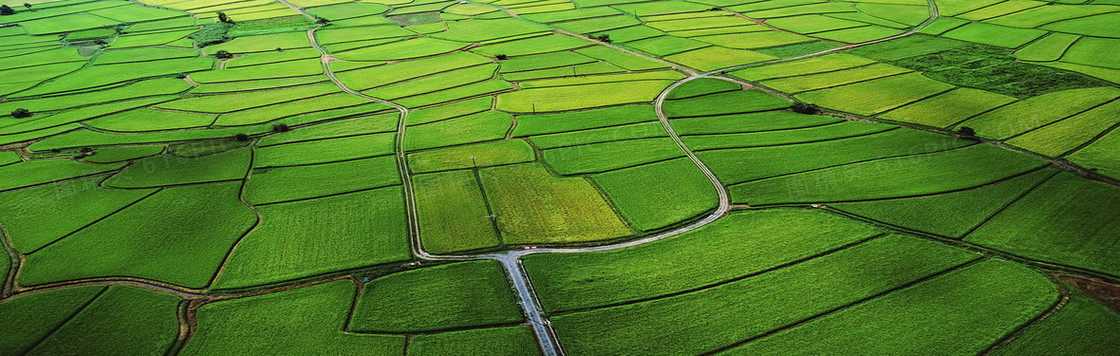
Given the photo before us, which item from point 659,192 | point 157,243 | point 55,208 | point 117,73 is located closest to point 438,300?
point 659,192

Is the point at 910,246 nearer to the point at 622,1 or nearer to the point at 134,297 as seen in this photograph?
the point at 134,297

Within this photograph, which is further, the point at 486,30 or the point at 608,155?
the point at 486,30

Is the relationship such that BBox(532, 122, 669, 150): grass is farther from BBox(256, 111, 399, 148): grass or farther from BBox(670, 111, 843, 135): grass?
BBox(256, 111, 399, 148): grass

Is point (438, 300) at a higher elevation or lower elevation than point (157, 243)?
lower

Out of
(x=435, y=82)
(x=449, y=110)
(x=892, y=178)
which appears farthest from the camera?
(x=435, y=82)

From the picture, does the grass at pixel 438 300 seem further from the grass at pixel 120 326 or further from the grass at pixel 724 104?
the grass at pixel 724 104

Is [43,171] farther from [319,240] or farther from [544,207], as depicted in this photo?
[544,207]

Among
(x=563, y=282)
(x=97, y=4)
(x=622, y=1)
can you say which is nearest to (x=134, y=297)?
(x=563, y=282)
